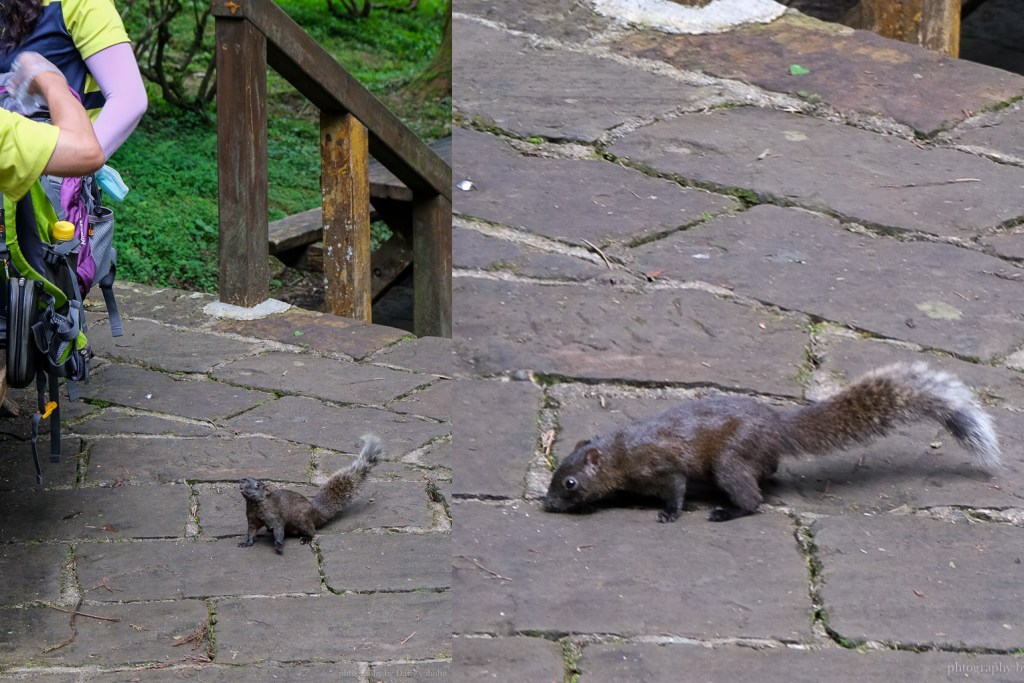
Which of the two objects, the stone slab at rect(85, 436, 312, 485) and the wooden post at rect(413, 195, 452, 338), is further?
the wooden post at rect(413, 195, 452, 338)

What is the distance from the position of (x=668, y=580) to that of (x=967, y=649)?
48 cm

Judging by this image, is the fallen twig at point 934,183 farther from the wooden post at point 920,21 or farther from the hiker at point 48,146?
the hiker at point 48,146

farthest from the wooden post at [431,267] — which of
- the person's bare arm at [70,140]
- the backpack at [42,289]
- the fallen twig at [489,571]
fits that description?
the fallen twig at [489,571]

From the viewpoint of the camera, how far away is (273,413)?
4.57 m

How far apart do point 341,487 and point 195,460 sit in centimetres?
67

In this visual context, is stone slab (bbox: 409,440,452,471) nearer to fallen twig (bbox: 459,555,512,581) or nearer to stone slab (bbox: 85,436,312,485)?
stone slab (bbox: 85,436,312,485)

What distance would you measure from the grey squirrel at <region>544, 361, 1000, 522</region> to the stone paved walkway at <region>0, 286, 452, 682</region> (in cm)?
90

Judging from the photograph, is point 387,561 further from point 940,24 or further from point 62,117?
point 940,24

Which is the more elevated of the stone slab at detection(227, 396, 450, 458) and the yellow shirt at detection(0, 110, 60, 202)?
the yellow shirt at detection(0, 110, 60, 202)

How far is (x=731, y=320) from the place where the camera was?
9.50ft

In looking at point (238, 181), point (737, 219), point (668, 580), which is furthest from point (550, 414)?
point (238, 181)

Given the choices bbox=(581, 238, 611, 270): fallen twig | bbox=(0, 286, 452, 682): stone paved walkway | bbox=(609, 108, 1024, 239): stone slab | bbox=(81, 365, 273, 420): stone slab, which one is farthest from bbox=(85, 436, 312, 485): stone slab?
bbox=(609, 108, 1024, 239): stone slab

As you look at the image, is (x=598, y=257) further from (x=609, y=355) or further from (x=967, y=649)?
(x=967, y=649)

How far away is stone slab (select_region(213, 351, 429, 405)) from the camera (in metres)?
4.79
